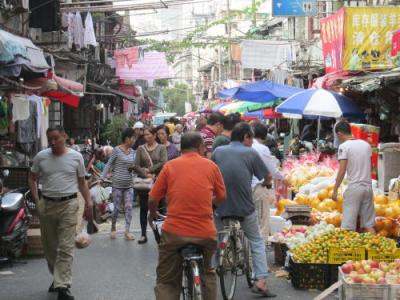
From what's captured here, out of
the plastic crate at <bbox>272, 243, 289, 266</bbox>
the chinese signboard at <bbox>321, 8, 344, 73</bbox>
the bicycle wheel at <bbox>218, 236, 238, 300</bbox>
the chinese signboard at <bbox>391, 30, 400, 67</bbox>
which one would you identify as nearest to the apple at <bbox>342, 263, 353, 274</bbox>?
the bicycle wheel at <bbox>218, 236, 238, 300</bbox>

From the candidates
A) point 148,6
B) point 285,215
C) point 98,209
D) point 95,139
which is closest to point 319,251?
point 285,215

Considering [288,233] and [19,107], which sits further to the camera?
[19,107]

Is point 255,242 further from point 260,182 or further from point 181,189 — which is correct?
point 181,189

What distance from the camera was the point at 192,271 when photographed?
5832mm

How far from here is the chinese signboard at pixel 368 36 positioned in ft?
55.8

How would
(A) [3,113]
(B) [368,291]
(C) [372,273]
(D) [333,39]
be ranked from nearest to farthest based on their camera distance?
1. (B) [368,291]
2. (C) [372,273]
3. (A) [3,113]
4. (D) [333,39]

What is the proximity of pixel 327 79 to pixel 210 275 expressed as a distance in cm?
1249

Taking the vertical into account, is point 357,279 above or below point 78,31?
below

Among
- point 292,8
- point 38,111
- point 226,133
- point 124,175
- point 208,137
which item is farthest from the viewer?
point 292,8

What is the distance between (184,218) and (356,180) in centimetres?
400

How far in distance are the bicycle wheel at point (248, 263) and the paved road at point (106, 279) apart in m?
0.12

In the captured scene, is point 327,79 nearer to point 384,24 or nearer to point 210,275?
point 384,24

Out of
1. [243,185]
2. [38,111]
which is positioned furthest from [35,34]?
[243,185]

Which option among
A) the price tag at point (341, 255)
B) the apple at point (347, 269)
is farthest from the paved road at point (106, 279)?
the apple at point (347, 269)
